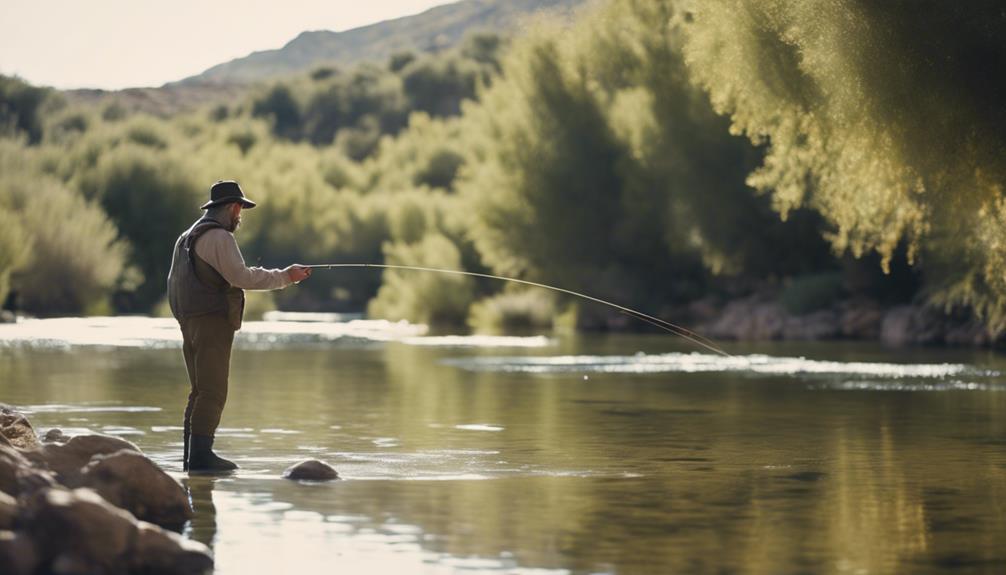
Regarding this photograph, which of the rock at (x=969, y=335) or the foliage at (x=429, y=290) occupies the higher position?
the foliage at (x=429, y=290)

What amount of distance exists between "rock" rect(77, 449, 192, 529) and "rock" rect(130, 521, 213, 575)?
5.04 ft

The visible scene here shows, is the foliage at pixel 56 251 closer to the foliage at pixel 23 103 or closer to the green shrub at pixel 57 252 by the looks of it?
the green shrub at pixel 57 252

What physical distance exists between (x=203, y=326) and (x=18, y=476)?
302 centimetres

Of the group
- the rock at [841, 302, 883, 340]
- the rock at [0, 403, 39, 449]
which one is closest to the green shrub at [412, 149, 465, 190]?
the rock at [841, 302, 883, 340]

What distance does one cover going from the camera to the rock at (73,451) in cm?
1198

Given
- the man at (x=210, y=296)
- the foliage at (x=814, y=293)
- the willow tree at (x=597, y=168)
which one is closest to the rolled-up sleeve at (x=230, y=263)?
the man at (x=210, y=296)

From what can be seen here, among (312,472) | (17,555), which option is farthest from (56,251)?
(17,555)

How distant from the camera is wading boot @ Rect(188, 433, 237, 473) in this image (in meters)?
13.6

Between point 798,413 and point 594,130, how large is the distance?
32.2 meters

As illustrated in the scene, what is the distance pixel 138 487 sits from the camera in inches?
434

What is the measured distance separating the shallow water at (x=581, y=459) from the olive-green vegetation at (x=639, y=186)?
274 centimetres

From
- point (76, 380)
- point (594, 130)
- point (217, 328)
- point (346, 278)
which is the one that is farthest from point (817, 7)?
point (346, 278)

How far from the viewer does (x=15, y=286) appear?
178 feet

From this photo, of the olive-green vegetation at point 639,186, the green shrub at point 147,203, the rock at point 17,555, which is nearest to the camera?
the rock at point 17,555
